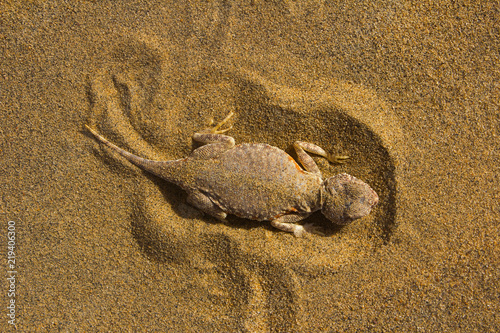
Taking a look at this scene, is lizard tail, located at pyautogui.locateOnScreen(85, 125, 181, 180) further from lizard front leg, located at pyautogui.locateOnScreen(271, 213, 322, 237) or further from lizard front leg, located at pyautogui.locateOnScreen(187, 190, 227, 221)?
lizard front leg, located at pyautogui.locateOnScreen(271, 213, 322, 237)

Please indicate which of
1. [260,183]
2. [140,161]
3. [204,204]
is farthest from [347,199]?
[140,161]

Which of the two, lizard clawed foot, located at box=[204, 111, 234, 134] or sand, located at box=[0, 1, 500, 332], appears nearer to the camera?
sand, located at box=[0, 1, 500, 332]

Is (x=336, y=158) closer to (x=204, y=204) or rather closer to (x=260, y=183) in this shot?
(x=260, y=183)

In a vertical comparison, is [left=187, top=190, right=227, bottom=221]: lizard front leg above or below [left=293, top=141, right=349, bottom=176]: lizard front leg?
below

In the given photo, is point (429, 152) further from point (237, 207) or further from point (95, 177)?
point (95, 177)

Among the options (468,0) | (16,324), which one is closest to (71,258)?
(16,324)

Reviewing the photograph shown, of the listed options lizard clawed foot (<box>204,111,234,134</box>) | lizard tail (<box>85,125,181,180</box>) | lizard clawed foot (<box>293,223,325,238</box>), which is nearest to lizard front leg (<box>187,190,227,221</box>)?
lizard tail (<box>85,125,181,180</box>)

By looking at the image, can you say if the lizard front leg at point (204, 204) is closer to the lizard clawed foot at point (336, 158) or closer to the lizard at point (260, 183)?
the lizard at point (260, 183)
